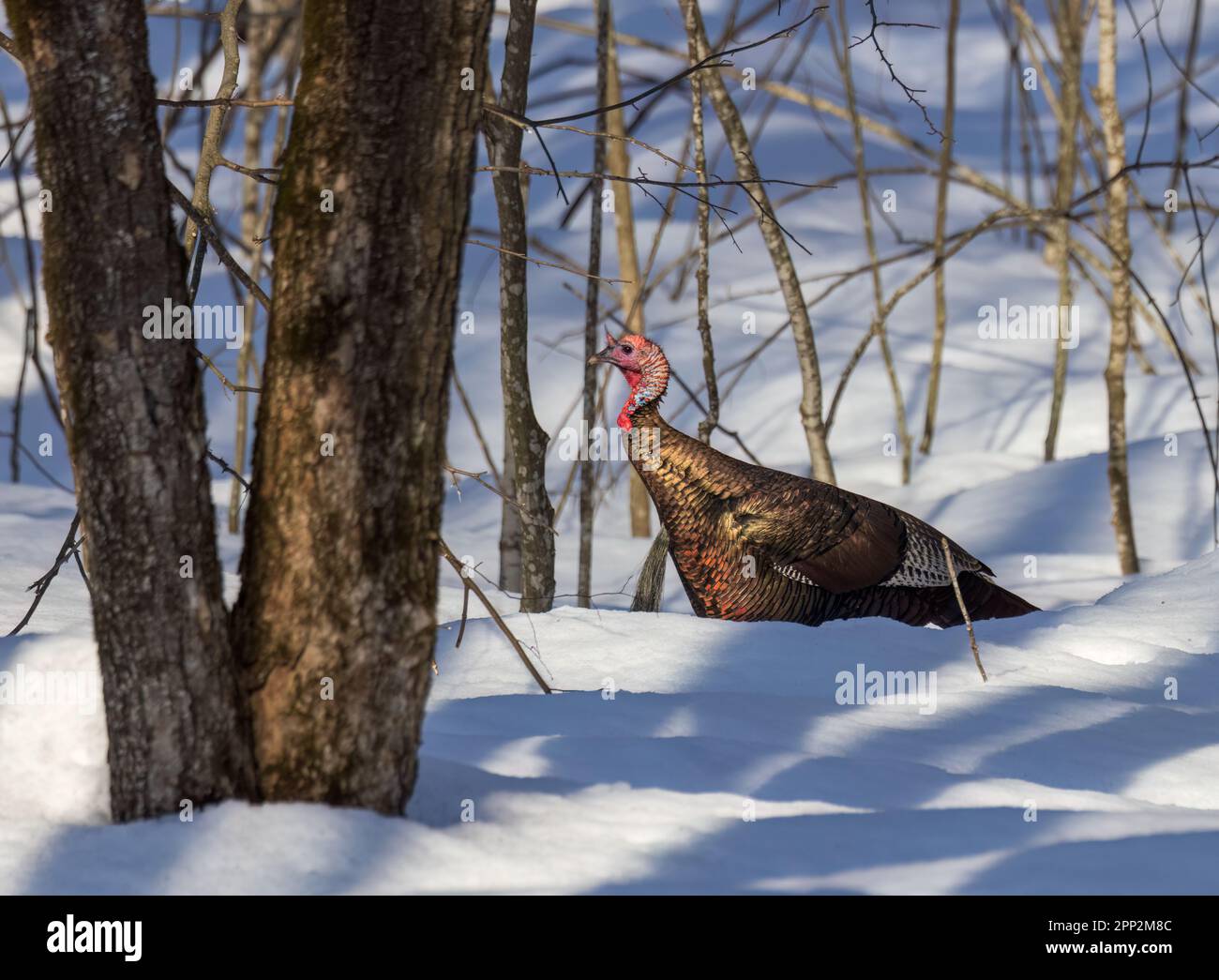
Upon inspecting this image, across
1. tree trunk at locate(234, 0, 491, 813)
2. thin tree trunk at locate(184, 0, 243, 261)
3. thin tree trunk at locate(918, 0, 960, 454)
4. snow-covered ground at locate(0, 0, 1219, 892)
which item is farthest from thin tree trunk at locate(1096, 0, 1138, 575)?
tree trunk at locate(234, 0, 491, 813)

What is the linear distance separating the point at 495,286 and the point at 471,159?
830 cm

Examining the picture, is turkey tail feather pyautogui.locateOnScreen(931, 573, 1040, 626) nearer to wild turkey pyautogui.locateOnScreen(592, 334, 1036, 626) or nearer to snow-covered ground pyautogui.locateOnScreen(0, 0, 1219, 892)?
wild turkey pyautogui.locateOnScreen(592, 334, 1036, 626)

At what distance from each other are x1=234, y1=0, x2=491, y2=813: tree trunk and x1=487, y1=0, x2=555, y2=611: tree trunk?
2194mm

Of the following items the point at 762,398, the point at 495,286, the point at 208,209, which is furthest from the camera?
the point at 495,286

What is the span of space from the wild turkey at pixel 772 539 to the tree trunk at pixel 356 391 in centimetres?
239

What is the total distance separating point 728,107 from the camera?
5145 millimetres

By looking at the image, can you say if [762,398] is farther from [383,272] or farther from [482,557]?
[383,272]

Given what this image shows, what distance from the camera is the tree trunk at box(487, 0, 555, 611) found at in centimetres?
440

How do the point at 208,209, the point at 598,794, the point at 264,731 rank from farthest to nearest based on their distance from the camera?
1. the point at 208,209
2. the point at 598,794
3. the point at 264,731

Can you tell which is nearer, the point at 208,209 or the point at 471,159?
the point at 471,159

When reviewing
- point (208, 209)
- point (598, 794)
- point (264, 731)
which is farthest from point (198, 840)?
point (208, 209)

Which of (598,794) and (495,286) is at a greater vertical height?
(495,286)

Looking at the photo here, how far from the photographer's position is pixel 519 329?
4.42 m
